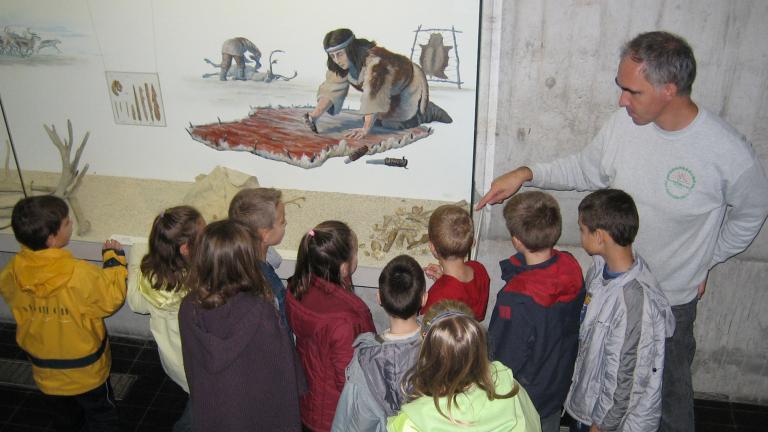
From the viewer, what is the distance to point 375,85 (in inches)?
106

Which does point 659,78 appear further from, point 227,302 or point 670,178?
point 227,302

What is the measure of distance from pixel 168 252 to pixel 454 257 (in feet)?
3.63

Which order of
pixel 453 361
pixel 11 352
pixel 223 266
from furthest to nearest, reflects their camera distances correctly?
pixel 11 352, pixel 223 266, pixel 453 361

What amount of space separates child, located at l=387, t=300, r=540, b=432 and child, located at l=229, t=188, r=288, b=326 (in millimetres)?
849

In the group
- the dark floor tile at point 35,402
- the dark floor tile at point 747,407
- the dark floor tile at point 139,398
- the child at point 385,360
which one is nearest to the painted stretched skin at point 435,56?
the child at point 385,360

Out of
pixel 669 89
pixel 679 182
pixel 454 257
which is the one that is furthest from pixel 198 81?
pixel 679 182

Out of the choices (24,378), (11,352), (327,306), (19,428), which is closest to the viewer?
(327,306)

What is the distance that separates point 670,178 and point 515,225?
24.7 inches

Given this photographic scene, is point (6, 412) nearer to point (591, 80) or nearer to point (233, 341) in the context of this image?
point (233, 341)

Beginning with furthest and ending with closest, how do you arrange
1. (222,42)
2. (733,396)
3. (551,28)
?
(733,396) < (222,42) < (551,28)

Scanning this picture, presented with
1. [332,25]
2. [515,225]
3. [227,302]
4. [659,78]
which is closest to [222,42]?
[332,25]

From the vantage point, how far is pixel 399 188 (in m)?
2.92

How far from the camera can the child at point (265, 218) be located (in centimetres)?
246

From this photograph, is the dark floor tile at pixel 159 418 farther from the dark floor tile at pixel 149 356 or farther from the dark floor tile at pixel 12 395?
the dark floor tile at pixel 12 395
